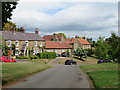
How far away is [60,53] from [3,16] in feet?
201

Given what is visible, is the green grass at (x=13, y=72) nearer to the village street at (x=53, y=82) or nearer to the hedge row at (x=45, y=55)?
the village street at (x=53, y=82)

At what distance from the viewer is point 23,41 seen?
6519 centimetres

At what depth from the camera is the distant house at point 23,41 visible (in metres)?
60.5

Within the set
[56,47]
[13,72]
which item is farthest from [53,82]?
[56,47]

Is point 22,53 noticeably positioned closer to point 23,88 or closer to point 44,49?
point 44,49

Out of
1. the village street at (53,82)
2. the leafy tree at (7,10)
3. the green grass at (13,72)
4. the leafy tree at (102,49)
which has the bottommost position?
the village street at (53,82)

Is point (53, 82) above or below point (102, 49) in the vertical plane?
below

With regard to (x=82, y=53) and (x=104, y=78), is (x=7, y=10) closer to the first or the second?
(x=104, y=78)

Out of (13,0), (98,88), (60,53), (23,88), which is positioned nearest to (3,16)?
(13,0)

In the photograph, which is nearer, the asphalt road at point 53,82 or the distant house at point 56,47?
the asphalt road at point 53,82

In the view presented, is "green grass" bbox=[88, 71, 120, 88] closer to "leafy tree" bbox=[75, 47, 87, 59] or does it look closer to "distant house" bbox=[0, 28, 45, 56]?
"distant house" bbox=[0, 28, 45, 56]

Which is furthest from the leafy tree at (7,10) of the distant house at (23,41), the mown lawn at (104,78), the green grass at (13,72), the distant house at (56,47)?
the distant house at (56,47)

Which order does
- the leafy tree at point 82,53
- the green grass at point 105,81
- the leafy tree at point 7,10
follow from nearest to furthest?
the green grass at point 105,81 → the leafy tree at point 7,10 → the leafy tree at point 82,53

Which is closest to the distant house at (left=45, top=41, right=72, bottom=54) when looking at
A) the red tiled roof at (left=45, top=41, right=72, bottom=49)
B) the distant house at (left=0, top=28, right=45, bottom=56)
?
the red tiled roof at (left=45, top=41, right=72, bottom=49)
